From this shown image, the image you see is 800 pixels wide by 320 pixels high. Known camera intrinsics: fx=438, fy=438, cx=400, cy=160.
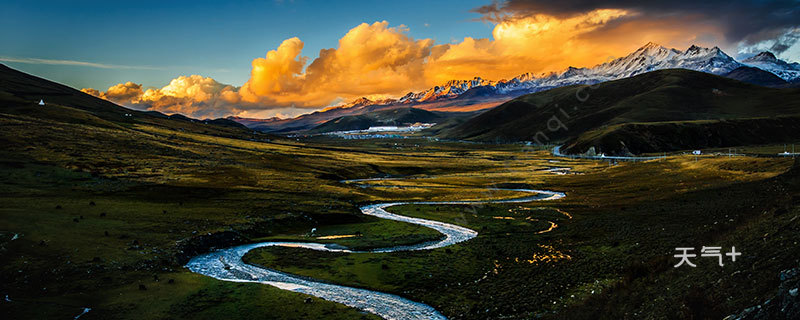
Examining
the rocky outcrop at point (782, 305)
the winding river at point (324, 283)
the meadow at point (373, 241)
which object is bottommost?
the winding river at point (324, 283)

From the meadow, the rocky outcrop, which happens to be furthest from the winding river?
the rocky outcrop

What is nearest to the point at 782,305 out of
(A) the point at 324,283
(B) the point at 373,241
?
(A) the point at 324,283

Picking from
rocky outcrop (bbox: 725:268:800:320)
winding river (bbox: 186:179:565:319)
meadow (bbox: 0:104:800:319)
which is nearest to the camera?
rocky outcrop (bbox: 725:268:800:320)

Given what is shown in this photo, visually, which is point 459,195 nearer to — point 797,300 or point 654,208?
point 654,208

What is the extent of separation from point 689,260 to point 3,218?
2878 inches

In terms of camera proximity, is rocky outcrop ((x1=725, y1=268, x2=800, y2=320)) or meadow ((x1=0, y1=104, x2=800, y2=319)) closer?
rocky outcrop ((x1=725, y1=268, x2=800, y2=320))

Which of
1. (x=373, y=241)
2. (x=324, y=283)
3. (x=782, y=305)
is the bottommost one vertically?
(x=324, y=283)

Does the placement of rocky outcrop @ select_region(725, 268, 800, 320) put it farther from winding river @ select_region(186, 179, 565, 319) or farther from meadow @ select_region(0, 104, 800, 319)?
winding river @ select_region(186, 179, 565, 319)

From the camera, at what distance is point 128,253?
49125 mm

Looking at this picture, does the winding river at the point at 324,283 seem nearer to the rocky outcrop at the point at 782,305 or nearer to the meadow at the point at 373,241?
the meadow at the point at 373,241

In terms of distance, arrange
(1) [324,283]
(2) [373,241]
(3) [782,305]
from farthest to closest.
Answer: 1. (2) [373,241]
2. (1) [324,283]
3. (3) [782,305]

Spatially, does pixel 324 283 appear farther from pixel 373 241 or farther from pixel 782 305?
pixel 782 305

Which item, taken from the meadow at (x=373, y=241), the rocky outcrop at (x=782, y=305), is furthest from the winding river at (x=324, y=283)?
the rocky outcrop at (x=782, y=305)

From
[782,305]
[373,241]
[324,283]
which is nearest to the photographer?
[782,305]
